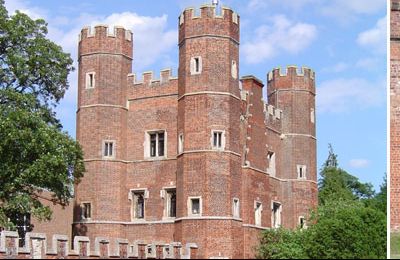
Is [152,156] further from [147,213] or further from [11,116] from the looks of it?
[11,116]

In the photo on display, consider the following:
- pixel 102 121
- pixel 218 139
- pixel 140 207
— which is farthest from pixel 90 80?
pixel 218 139

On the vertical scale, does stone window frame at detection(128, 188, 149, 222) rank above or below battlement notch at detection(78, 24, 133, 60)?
below

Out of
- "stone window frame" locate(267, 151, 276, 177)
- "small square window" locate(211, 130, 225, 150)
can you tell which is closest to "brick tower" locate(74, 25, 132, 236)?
"small square window" locate(211, 130, 225, 150)

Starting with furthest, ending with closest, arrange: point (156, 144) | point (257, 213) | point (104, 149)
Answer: point (257, 213) → point (156, 144) → point (104, 149)

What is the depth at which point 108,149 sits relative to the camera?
115ft

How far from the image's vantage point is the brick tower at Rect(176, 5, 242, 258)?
1251 inches

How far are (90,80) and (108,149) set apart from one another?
320 centimetres

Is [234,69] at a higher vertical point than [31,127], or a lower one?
higher

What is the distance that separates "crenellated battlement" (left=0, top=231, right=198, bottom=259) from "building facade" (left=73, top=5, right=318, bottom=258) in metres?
1.12

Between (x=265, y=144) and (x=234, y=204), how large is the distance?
231 inches

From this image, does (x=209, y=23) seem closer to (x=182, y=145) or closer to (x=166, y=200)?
(x=182, y=145)

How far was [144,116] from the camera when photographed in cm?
3572

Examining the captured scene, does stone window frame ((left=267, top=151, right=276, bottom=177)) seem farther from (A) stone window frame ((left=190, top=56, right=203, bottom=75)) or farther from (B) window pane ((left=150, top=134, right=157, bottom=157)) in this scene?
(A) stone window frame ((left=190, top=56, right=203, bottom=75))

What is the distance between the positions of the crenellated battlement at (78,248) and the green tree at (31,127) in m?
3.84
